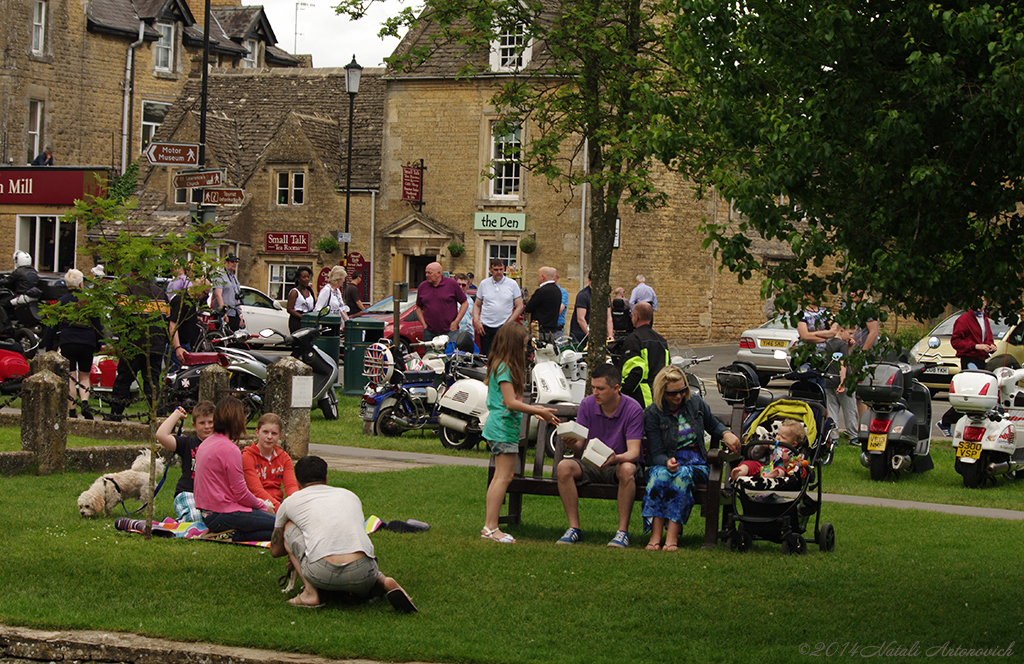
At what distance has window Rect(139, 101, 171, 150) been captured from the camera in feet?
165

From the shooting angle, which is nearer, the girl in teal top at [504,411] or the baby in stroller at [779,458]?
the baby in stroller at [779,458]

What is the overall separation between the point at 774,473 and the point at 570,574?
1.92m

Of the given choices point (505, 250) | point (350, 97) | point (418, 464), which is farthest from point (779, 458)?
point (350, 97)

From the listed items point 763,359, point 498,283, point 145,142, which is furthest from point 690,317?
point 145,142

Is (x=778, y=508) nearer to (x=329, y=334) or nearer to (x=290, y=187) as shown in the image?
(x=329, y=334)

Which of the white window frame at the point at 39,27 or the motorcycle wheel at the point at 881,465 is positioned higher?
the white window frame at the point at 39,27

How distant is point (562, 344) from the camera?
17.4 meters

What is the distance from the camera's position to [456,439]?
A: 51.1 ft

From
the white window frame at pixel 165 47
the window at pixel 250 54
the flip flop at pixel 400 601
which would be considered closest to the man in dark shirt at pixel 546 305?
the flip flop at pixel 400 601

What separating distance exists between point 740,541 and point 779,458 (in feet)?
2.26

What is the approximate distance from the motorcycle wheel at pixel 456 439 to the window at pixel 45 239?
32.3 metres

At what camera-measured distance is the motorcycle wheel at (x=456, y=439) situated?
1539 centimetres

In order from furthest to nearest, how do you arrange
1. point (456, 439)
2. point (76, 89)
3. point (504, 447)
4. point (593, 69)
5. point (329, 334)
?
point (76, 89), point (329, 334), point (593, 69), point (456, 439), point (504, 447)

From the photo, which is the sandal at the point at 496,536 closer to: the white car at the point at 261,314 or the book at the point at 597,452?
the book at the point at 597,452
